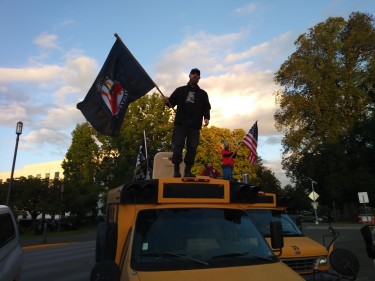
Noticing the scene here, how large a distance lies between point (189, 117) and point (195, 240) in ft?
9.71

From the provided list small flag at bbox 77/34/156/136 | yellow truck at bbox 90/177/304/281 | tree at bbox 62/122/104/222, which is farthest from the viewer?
tree at bbox 62/122/104/222

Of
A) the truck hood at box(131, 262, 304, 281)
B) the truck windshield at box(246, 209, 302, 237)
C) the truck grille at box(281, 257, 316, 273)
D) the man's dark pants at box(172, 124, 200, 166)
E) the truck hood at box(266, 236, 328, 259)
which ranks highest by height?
the man's dark pants at box(172, 124, 200, 166)

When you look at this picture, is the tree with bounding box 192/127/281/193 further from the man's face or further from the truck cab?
the truck cab

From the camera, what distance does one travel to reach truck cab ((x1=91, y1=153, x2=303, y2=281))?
3.59 m

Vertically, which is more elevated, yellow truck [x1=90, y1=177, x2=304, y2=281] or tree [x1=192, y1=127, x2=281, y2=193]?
tree [x1=192, y1=127, x2=281, y2=193]

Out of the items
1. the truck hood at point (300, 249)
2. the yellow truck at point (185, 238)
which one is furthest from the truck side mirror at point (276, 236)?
the truck hood at point (300, 249)

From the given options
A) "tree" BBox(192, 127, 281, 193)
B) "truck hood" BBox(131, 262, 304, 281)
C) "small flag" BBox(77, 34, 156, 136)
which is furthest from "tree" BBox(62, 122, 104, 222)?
"truck hood" BBox(131, 262, 304, 281)

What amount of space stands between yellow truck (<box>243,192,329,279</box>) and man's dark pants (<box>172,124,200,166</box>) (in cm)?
122

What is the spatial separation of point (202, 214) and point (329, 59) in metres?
43.4

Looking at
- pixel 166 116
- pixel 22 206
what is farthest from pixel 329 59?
pixel 22 206

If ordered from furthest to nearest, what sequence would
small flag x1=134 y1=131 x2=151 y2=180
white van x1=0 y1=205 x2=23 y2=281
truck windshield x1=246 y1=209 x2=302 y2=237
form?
small flag x1=134 y1=131 x2=151 y2=180 < truck windshield x1=246 y1=209 x2=302 y2=237 < white van x1=0 y1=205 x2=23 y2=281

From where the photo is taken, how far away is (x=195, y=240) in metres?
4.08

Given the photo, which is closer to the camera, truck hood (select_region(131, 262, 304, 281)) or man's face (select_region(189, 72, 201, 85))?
truck hood (select_region(131, 262, 304, 281))

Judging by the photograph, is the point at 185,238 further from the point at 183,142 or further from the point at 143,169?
the point at 143,169
